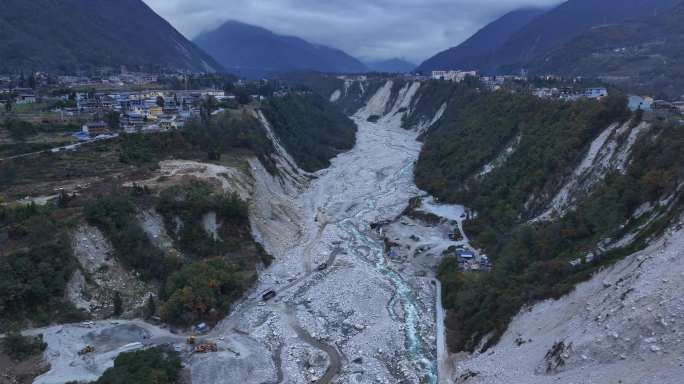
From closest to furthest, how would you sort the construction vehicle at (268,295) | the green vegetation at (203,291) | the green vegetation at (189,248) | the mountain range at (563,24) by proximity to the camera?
the green vegetation at (203,291) → the green vegetation at (189,248) → the construction vehicle at (268,295) → the mountain range at (563,24)

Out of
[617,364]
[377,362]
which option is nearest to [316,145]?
[377,362]

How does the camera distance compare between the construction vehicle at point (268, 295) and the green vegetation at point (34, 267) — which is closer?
the green vegetation at point (34, 267)

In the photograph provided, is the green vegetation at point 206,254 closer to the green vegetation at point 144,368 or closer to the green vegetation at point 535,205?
the green vegetation at point 144,368

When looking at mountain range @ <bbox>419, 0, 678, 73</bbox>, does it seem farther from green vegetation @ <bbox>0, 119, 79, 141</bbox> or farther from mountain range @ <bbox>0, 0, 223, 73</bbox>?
green vegetation @ <bbox>0, 119, 79, 141</bbox>

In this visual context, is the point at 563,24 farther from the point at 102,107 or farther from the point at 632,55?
the point at 102,107

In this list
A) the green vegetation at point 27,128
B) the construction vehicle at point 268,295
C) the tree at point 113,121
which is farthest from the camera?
the tree at point 113,121

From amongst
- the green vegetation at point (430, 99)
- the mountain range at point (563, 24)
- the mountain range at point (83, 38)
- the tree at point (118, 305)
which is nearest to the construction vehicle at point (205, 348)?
the tree at point (118, 305)

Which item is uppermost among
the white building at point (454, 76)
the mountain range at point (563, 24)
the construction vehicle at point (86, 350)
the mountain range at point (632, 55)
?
the mountain range at point (563, 24)

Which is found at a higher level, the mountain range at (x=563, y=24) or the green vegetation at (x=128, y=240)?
the mountain range at (x=563, y=24)
